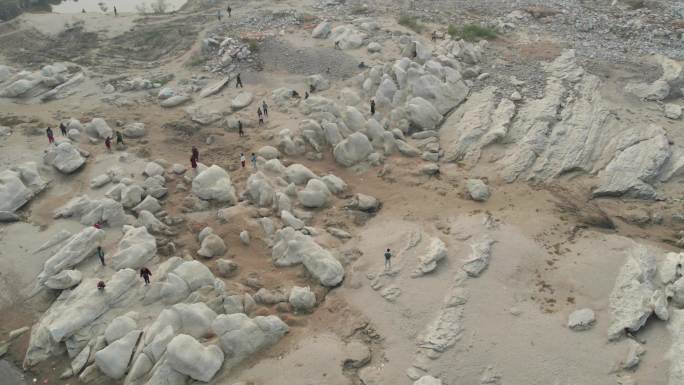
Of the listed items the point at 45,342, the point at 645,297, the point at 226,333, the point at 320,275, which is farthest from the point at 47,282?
the point at 645,297

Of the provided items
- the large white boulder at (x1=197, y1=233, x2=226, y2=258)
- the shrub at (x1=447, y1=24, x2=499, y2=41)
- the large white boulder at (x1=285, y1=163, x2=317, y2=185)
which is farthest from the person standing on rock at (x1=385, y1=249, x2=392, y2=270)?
the shrub at (x1=447, y1=24, x2=499, y2=41)

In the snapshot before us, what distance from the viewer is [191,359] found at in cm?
1866

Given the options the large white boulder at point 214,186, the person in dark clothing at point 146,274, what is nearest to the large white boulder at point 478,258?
the large white boulder at point 214,186

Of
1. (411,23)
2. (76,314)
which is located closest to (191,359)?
(76,314)

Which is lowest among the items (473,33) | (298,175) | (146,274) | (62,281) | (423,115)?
(62,281)

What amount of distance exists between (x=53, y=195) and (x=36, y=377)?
471 inches

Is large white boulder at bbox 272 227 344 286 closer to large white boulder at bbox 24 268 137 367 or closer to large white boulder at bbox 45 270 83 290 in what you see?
large white boulder at bbox 24 268 137 367

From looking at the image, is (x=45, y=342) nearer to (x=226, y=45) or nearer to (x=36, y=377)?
(x=36, y=377)

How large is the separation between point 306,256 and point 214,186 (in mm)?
7656

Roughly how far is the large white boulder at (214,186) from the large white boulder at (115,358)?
33.3 feet

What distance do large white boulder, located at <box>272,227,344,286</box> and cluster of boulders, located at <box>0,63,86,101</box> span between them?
81.1ft

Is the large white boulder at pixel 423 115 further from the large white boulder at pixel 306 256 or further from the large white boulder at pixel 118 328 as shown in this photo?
the large white boulder at pixel 118 328

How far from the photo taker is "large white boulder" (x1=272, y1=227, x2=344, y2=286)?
2333 centimetres

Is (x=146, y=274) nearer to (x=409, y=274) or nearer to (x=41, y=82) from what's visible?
(x=409, y=274)
